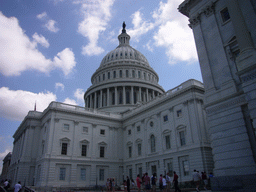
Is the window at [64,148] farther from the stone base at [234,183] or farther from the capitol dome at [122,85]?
the stone base at [234,183]

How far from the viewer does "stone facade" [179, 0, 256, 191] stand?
14625 millimetres

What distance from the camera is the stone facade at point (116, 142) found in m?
35.5

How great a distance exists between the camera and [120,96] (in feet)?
230

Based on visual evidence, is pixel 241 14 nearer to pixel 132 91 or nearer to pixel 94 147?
pixel 94 147

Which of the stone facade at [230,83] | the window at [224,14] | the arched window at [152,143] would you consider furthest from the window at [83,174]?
the window at [224,14]

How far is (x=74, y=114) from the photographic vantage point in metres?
46.5

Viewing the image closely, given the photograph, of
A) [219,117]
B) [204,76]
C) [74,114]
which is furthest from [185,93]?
[74,114]

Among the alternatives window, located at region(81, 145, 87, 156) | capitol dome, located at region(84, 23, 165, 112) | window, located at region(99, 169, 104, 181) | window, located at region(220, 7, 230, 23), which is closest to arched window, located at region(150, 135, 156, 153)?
window, located at region(99, 169, 104, 181)

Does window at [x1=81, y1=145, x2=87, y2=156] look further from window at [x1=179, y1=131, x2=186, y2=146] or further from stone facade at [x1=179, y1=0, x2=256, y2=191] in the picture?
stone facade at [x1=179, y1=0, x2=256, y2=191]

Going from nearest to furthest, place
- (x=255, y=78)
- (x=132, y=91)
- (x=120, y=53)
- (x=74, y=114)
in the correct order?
(x=255, y=78)
(x=74, y=114)
(x=132, y=91)
(x=120, y=53)

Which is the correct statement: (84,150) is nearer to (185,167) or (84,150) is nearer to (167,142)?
(167,142)

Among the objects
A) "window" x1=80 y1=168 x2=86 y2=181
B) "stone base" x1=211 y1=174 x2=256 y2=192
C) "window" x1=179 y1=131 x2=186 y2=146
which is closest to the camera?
"stone base" x1=211 y1=174 x2=256 y2=192

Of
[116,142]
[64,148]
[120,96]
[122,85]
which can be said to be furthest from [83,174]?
[122,85]

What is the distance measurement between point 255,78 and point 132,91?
179ft
